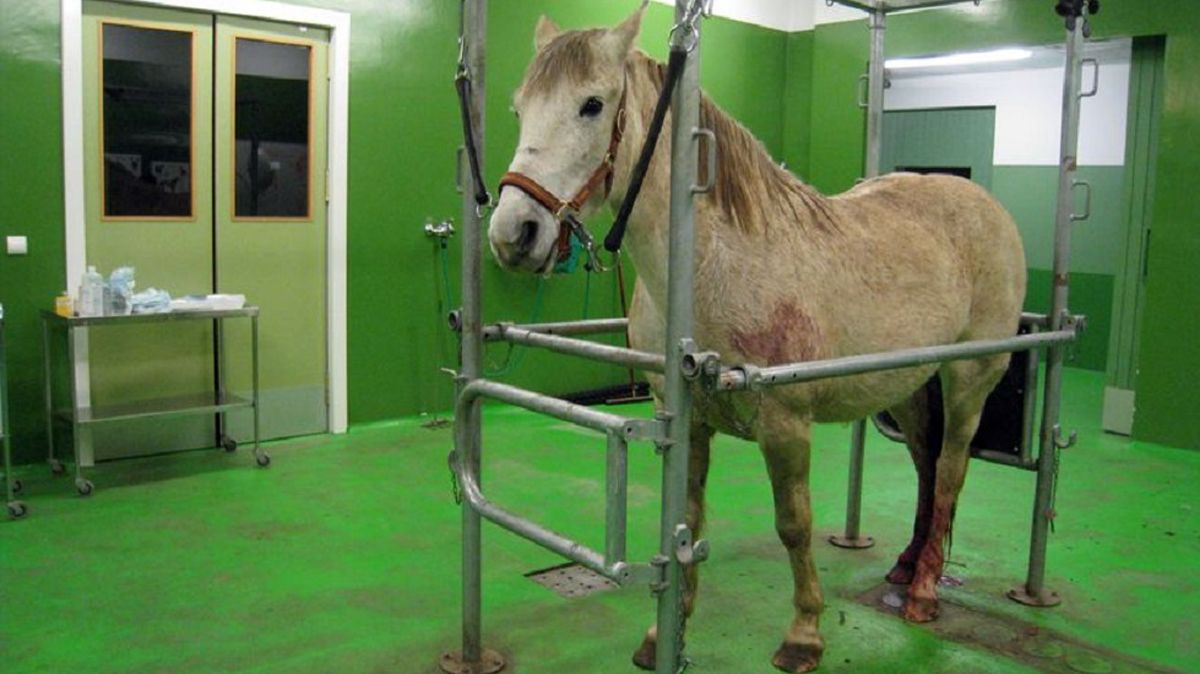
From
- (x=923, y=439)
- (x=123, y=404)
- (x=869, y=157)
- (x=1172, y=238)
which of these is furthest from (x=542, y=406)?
(x=1172, y=238)

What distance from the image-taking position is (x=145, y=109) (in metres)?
4.86

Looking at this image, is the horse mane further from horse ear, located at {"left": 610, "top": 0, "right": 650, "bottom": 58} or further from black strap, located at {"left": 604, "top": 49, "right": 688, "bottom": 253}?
black strap, located at {"left": 604, "top": 49, "right": 688, "bottom": 253}

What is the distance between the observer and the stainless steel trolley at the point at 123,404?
14.1ft

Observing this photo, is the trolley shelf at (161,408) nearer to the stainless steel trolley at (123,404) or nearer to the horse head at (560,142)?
the stainless steel trolley at (123,404)

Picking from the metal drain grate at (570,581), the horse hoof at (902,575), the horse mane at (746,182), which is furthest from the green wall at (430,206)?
the horse mane at (746,182)

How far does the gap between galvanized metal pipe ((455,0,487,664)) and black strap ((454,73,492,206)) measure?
0.03 meters

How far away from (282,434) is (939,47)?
17.2 ft


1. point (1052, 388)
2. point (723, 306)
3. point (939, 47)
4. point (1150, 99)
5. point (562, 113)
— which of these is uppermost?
point (939, 47)

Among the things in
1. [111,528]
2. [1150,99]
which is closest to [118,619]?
[111,528]

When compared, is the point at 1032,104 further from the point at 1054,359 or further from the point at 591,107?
the point at 591,107

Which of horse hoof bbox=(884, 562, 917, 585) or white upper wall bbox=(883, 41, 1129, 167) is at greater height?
white upper wall bbox=(883, 41, 1129, 167)

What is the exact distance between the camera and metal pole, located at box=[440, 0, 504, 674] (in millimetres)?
2482

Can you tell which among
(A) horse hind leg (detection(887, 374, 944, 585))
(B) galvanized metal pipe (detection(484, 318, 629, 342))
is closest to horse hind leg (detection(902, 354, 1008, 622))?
(A) horse hind leg (detection(887, 374, 944, 585))

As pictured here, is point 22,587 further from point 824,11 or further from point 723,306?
point 824,11
